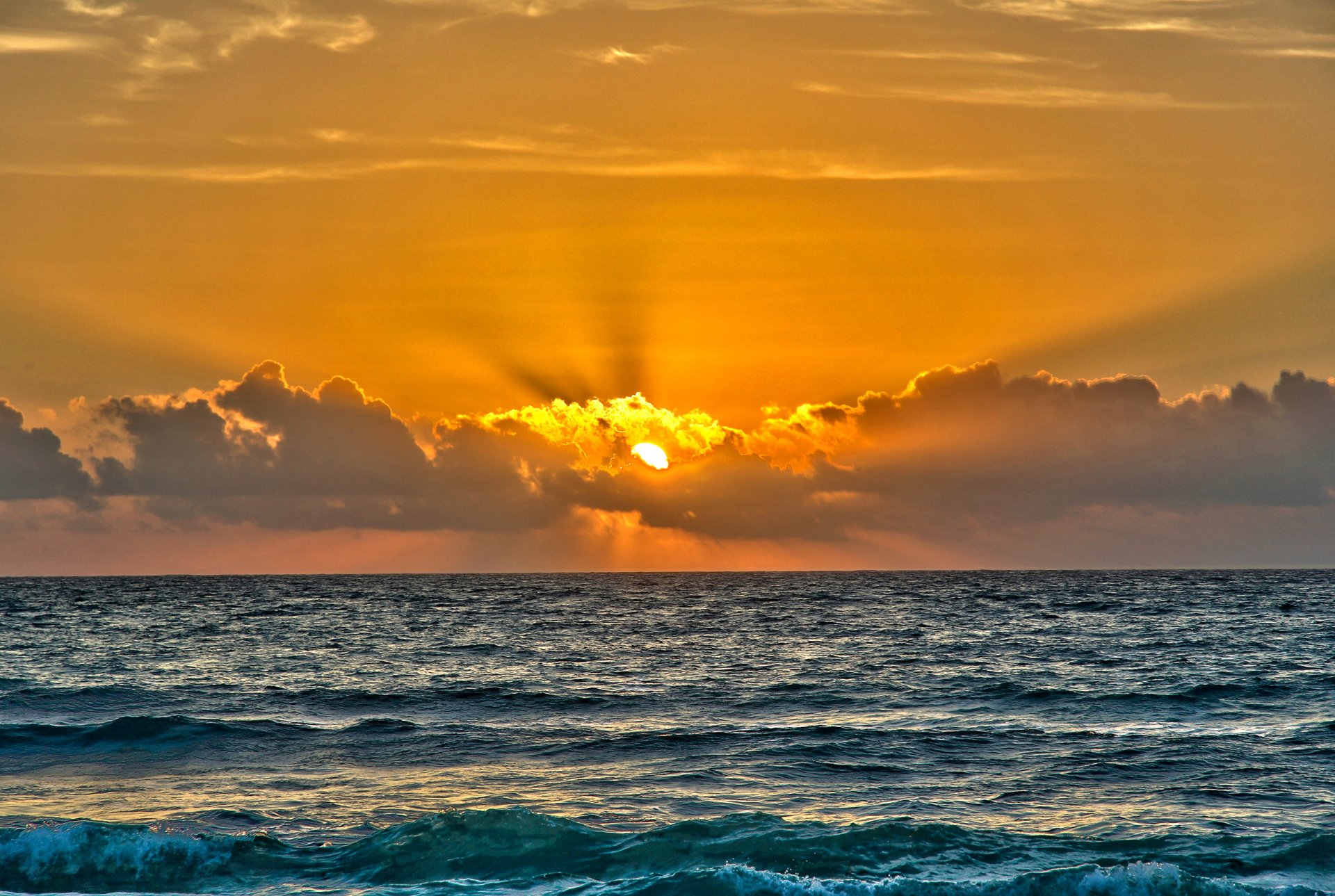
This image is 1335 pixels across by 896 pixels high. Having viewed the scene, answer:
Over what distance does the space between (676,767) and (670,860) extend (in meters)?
7.57

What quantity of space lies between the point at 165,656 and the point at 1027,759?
1867 inches

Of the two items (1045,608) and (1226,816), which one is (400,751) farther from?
(1045,608)

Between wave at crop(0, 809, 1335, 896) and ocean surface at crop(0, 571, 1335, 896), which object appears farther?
ocean surface at crop(0, 571, 1335, 896)

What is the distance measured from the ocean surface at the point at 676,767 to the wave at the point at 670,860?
61mm

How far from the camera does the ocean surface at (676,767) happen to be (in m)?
19.5

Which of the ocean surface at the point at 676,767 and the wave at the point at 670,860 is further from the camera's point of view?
the ocean surface at the point at 676,767

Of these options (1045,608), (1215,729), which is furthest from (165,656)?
(1045,608)

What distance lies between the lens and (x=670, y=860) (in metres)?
19.8

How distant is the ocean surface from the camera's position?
63.9 feet

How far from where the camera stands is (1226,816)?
876 inches

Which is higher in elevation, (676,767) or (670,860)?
(670,860)

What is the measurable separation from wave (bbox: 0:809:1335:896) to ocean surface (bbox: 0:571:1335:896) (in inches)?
2.4

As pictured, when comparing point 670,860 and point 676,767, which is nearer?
point 670,860

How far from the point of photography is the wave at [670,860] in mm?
18125
